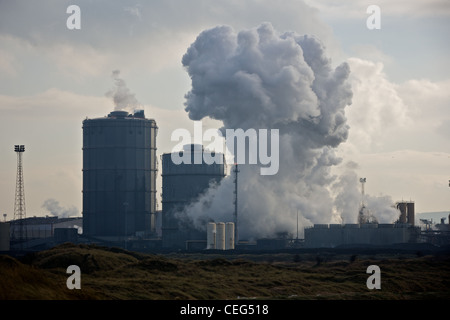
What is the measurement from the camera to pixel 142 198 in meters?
179

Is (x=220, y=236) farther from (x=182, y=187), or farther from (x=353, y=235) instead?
(x=353, y=235)

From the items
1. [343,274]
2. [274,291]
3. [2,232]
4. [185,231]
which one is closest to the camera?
[274,291]

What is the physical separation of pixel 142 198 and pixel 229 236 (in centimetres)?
2797

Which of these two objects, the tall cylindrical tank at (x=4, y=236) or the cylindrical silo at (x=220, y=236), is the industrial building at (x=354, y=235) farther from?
the tall cylindrical tank at (x=4, y=236)

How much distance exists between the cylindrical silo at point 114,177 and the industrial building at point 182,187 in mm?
6633

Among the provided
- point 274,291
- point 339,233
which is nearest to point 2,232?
point 339,233

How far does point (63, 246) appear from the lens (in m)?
92.3

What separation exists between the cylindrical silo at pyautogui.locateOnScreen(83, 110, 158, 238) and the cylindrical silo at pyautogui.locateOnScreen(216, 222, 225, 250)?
Result: 25.5 meters

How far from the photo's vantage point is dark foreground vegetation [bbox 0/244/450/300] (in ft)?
178

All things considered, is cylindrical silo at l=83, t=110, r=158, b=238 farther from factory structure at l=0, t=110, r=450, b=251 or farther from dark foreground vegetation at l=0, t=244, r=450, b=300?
dark foreground vegetation at l=0, t=244, r=450, b=300

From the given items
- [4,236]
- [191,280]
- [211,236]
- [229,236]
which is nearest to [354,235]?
[229,236]

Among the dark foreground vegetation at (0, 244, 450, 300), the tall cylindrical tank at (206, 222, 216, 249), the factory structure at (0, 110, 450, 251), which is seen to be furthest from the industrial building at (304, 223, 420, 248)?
the dark foreground vegetation at (0, 244, 450, 300)
